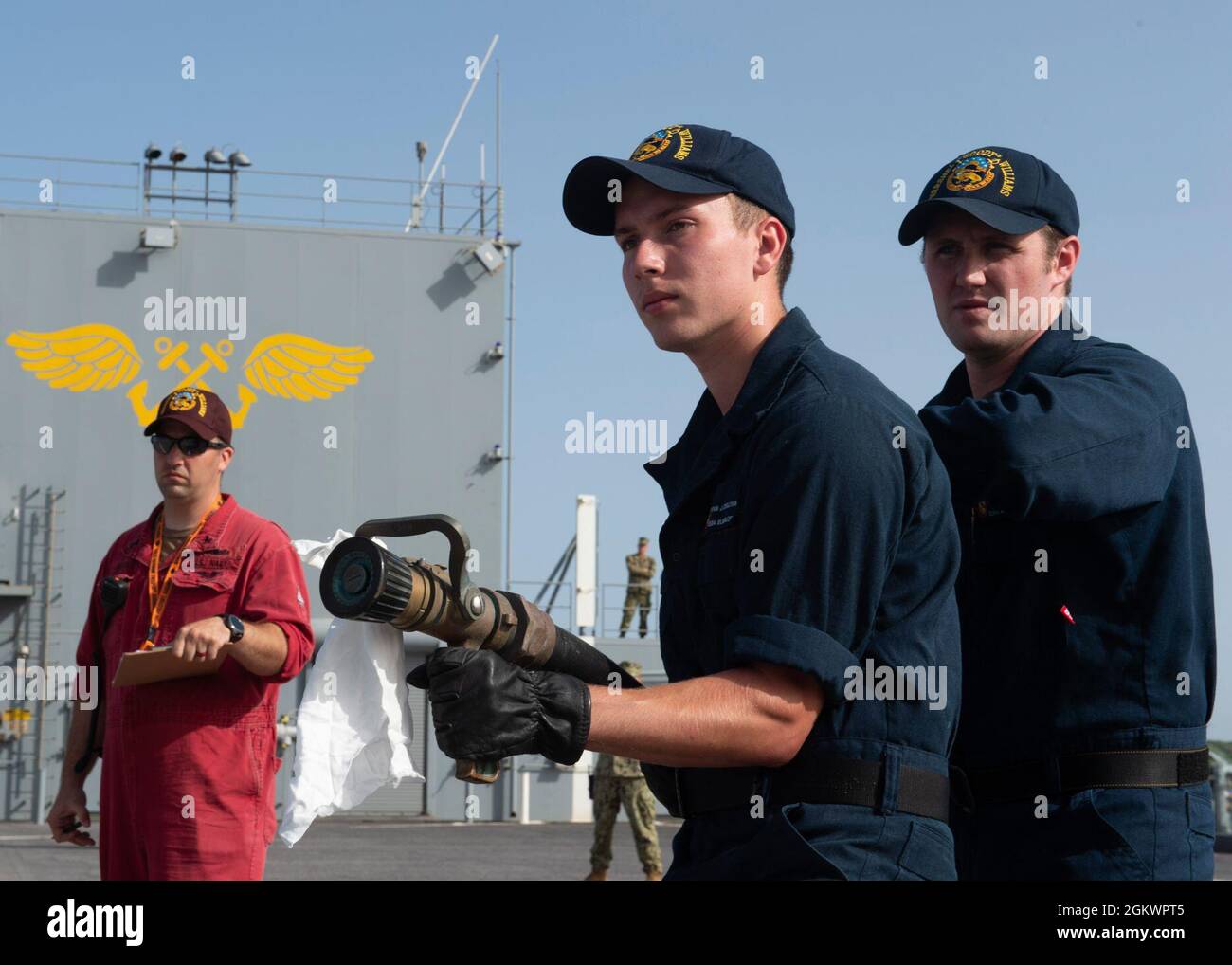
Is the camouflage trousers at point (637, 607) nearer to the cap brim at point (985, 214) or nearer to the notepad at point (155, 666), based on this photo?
the notepad at point (155, 666)

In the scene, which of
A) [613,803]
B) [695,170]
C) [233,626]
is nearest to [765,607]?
[695,170]

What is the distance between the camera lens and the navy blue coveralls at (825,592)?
2.41 metres

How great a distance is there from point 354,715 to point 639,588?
89.4 ft

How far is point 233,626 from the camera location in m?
5.02

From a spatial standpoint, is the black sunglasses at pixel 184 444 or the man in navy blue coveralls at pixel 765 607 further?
the black sunglasses at pixel 184 444

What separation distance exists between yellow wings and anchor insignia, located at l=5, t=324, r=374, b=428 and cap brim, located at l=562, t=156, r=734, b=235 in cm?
2513

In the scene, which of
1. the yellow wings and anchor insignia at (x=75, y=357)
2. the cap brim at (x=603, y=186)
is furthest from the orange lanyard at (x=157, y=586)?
the yellow wings and anchor insignia at (x=75, y=357)

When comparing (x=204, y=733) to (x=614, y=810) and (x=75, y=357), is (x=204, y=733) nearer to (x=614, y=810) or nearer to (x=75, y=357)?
(x=614, y=810)

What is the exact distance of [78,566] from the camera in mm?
26719

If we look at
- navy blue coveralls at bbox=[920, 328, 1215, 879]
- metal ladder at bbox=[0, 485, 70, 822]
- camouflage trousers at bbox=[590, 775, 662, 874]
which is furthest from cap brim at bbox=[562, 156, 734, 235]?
metal ladder at bbox=[0, 485, 70, 822]

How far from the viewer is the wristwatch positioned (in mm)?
5012

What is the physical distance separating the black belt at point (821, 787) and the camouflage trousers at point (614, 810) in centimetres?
1167
